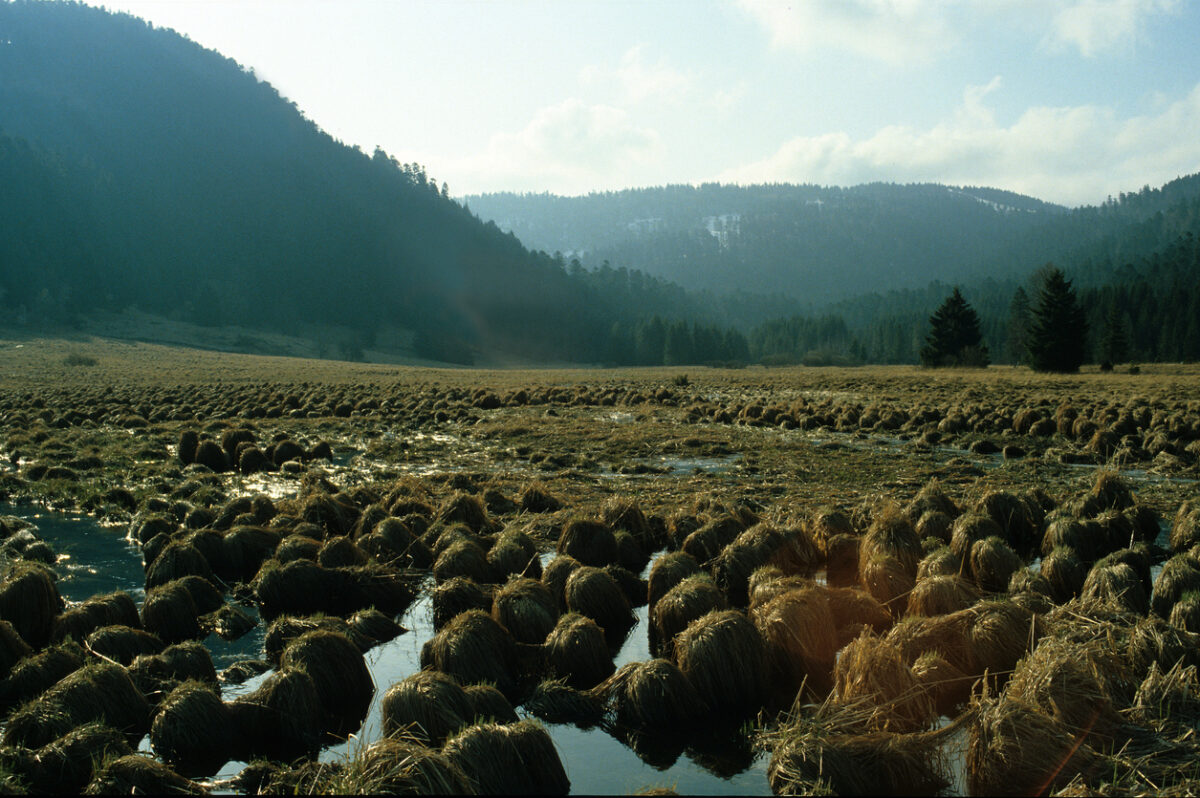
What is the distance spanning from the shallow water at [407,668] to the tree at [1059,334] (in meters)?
65.7

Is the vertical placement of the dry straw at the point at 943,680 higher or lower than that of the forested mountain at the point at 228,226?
lower

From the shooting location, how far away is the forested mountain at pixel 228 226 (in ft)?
477

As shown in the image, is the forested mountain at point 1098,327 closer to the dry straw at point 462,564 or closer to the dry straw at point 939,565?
the dry straw at point 939,565

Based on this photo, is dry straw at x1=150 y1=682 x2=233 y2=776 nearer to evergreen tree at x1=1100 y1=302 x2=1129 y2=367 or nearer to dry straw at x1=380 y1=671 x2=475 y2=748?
dry straw at x1=380 y1=671 x2=475 y2=748

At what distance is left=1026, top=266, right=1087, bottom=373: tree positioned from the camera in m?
63.9

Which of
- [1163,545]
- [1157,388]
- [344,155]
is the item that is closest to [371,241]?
[344,155]

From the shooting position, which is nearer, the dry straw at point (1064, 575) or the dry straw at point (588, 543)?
the dry straw at point (1064, 575)

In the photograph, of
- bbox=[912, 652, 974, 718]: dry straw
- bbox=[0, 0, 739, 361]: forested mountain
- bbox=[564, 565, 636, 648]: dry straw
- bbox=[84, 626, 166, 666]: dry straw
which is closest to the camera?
bbox=[912, 652, 974, 718]: dry straw

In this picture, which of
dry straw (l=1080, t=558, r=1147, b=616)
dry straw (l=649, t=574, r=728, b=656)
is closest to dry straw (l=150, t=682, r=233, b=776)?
dry straw (l=649, t=574, r=728, b=656)

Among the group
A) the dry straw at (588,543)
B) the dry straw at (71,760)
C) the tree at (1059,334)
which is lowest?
the dry straw at (71,760)

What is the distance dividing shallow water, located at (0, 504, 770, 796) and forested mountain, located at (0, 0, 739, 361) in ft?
425

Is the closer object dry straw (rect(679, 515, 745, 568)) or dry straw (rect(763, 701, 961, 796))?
dry straw (rect(763, 701, 961, 796))

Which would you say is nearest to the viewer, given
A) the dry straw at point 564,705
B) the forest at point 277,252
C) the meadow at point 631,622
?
the meadow at point 631,622

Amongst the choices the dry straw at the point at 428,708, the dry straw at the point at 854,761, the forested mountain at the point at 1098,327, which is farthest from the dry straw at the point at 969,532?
the forested mountain at the point at 1098,327
